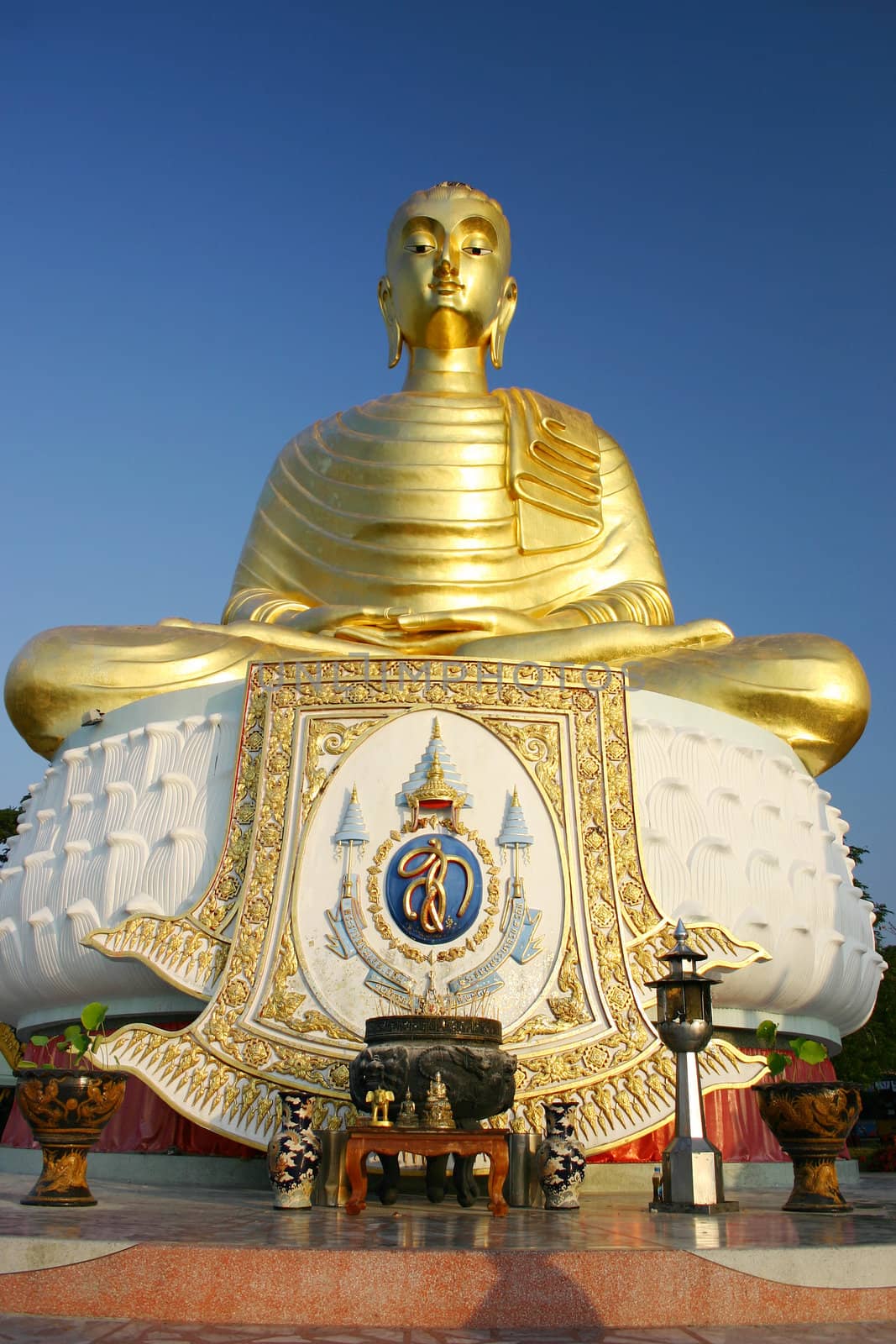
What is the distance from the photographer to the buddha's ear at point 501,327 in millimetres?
12453

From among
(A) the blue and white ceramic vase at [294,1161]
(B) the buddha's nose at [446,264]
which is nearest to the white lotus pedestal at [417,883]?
(A) the blue and white ceramic vase at [294,1161]

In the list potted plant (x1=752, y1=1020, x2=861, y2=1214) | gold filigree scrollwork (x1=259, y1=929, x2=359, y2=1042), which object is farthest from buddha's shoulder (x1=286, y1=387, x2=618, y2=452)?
potted plant (x1=752, y1=1020, x2=861, y2=1214)

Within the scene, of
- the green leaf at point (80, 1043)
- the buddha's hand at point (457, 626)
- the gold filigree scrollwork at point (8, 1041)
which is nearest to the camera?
the green leaf at point (80, 1043)

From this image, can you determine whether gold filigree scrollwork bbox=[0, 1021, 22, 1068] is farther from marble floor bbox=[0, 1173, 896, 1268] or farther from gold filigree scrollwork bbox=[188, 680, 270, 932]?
marble floor bbox=[0, 1173, 896, 1268]

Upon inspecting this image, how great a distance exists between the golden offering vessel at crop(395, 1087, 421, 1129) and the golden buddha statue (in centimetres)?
389

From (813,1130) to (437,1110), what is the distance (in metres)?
1.54

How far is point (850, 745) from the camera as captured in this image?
9352 mm

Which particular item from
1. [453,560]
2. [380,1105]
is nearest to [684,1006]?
[380,1105]

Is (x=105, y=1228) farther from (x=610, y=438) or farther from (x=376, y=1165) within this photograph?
(x=610, y=438)

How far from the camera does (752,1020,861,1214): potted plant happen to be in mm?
5383

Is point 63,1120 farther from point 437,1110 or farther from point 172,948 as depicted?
point 172,948

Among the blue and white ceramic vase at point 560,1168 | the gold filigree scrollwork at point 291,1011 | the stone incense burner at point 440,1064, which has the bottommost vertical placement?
the blue and white ceramic vase at point 560,1168

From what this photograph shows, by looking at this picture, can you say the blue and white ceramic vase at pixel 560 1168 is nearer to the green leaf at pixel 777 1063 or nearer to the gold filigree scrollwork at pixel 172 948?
the green leaf at pixel 777 1063

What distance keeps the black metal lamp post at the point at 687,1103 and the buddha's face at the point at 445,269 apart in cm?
775
